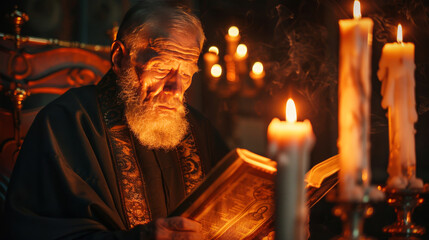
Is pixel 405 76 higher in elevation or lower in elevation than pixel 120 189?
higher

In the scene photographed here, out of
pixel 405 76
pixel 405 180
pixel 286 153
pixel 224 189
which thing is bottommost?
pixel 224 189

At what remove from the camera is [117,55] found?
102 inches

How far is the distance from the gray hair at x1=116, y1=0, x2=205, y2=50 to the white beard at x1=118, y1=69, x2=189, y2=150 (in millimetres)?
212

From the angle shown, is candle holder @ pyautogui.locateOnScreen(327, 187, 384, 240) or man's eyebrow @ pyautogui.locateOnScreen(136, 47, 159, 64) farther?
man's eyebrow @ pyautogui.locateOnScreen(136, 47, 159, 64)

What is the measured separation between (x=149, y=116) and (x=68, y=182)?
0.64 metres

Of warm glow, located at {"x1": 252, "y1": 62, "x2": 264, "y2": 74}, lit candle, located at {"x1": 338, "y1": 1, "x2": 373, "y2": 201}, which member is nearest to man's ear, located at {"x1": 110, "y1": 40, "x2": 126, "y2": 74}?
warm glow, located at {"x1": 252, "y1": 62, "x2": 264, "y2": 74}

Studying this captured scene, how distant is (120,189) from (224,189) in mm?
907

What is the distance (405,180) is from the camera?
1219mm

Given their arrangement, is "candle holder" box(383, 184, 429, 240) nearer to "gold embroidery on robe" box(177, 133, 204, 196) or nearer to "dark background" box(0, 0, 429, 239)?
"dark background" box(0, 0, 429, 239)

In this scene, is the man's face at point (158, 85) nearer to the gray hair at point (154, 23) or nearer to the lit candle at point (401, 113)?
the gray hair at point (154, 23)

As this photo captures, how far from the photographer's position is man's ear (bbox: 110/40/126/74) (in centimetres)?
257

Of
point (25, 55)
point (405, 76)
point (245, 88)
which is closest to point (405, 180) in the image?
point (405, 76)

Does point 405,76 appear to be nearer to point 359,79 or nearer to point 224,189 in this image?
point 359,79

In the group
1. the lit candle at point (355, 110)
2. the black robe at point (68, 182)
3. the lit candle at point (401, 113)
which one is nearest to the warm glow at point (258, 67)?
the black robe at point (68, 182)
